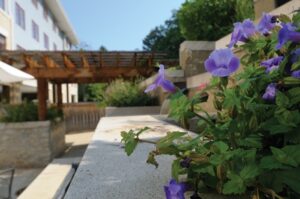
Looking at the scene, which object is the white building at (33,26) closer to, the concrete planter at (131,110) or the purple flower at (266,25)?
the concrete planter at (131,110)

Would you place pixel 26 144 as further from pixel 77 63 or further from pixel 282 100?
pixel 282 100

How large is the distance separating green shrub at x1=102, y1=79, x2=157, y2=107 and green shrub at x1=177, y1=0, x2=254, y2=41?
9.83 feet

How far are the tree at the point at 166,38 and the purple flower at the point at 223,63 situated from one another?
1286 inches

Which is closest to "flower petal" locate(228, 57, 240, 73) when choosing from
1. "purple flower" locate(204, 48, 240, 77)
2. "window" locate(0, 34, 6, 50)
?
"purple flower" locate(204, 48, 240, 77)

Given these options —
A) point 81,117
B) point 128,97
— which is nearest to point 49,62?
point 128,97

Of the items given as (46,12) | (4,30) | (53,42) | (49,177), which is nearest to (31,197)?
(49,177)

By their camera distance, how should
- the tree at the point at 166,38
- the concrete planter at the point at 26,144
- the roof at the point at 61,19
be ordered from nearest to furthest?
1. the concrete planter at the point at 26,144
2. the roof at the point at 61,19
3. the tree at the point at 166,38

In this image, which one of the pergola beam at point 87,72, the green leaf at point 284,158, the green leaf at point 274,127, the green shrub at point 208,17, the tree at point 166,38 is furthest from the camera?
the tree at point 166,38

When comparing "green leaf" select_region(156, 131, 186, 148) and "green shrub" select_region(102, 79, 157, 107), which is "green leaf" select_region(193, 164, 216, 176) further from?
"green shrub" select_region(102, 79, 157, 107)

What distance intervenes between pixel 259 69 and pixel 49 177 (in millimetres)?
7309

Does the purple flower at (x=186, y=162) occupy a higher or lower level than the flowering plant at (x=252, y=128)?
lower

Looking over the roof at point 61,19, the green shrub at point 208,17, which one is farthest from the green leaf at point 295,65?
the roof at point 61,19

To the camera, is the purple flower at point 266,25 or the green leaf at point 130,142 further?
the purple flower at point 266,25

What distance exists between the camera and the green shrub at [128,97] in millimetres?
11336
